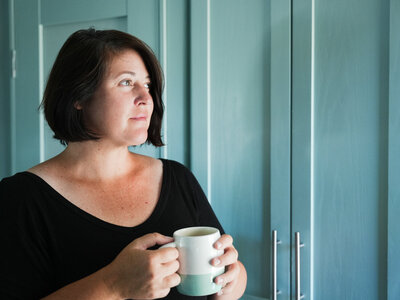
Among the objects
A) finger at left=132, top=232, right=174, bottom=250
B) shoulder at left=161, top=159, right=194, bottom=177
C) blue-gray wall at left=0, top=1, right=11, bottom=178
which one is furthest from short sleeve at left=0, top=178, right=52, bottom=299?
blue-gray wall at left=0, top=1, right=11, bottom=178

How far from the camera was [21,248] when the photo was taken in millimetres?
867

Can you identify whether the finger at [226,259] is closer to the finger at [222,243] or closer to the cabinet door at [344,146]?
the finger at [222,243]

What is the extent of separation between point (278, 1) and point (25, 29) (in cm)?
101

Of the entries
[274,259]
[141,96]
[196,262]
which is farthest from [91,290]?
[274,259]

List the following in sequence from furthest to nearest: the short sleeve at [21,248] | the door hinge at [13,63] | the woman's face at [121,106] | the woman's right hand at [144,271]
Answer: the door hinge at [13,63], the woman's face at [121,106], the short sleeve at [21,248], the woman's right hand at [144,271]

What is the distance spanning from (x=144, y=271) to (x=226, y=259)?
0.49 ft

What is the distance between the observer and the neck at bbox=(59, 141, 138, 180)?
101 cm

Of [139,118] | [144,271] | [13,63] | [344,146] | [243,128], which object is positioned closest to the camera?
[144,271]

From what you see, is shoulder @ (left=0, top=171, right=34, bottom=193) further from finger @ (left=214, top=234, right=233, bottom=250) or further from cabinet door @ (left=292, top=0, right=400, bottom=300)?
cabinet door @ (left=292, top=0, right=400, bottom=300)

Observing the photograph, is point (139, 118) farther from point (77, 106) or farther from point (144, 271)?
point (144, 271)

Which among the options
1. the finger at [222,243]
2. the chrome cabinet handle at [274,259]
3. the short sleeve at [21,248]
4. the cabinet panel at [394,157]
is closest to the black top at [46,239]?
the short sleeve at [21,248]

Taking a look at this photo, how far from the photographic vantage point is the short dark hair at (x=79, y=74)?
96 cm

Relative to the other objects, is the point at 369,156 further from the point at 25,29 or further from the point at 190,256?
the point at 25,29

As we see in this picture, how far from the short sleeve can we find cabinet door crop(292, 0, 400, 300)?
2.19 ft
